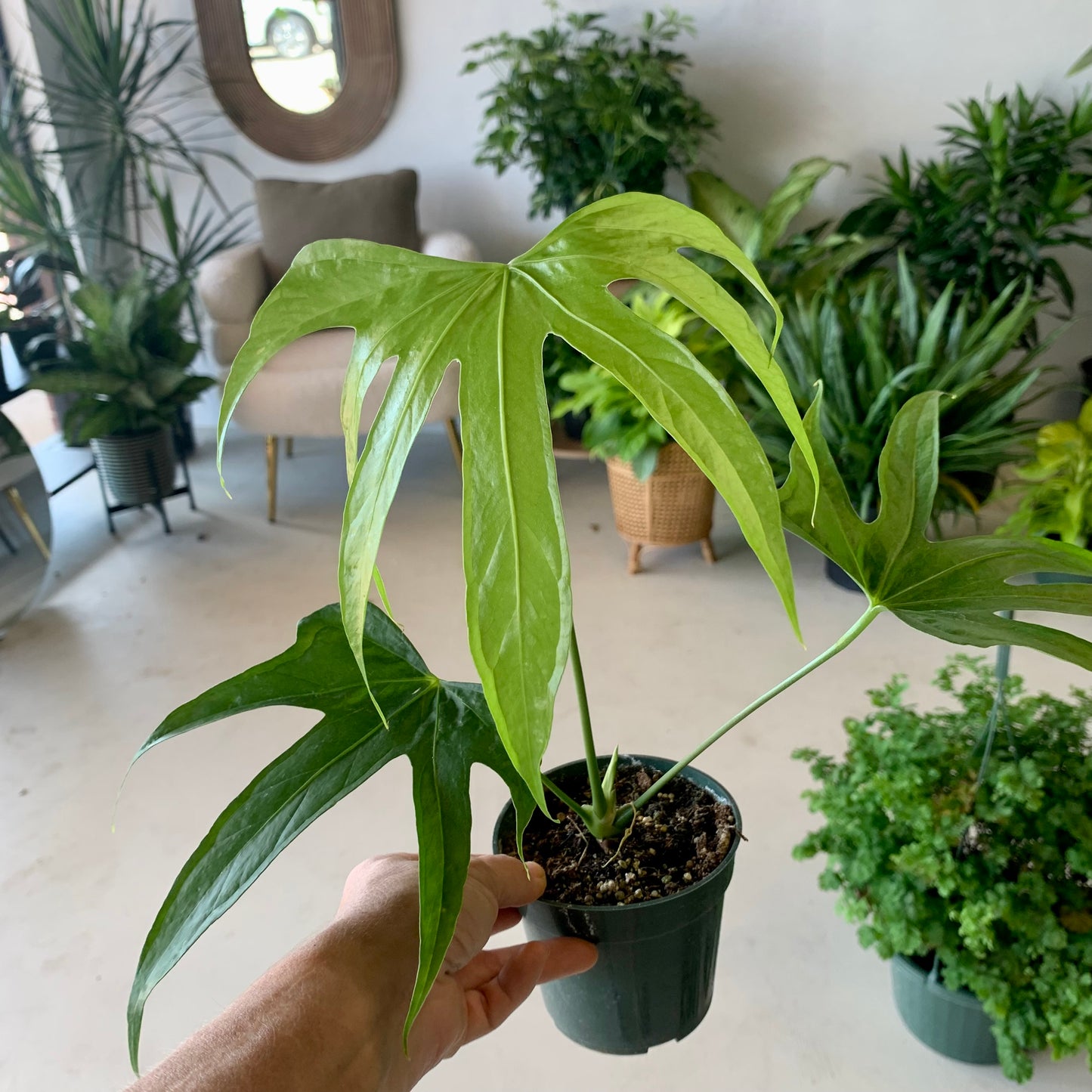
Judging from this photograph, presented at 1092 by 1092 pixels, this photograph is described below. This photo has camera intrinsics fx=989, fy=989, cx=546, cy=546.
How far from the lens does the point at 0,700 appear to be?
88.7 inches

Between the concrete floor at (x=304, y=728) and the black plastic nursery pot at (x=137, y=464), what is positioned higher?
the black plastic nursery pot at (x=137, y=464)

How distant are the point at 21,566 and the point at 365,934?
197 centimetres

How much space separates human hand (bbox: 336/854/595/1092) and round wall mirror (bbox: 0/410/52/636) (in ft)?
5.98

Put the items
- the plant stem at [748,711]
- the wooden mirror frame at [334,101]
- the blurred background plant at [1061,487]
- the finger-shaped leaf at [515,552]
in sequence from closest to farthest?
the finger-shaped leaf at [515,552], the plant stem at [748,711], the blurred background plant at [1061,487], the wooden mirror frame at [334,101]

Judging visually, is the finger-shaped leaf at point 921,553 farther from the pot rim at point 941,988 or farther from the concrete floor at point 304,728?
the concrete floor at point 304,728

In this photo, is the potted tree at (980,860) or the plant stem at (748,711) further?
the potted tree at (980,860)

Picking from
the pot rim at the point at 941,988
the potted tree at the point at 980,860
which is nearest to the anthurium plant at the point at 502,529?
the potted tree at the point at 980,860

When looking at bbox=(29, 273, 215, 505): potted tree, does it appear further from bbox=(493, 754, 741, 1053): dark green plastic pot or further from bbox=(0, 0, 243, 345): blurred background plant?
bbox=(493, 754, 741, 1053): dark green plastic pot

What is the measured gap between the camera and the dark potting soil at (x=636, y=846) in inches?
33.6

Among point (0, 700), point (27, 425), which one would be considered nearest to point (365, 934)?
point (0, 700)

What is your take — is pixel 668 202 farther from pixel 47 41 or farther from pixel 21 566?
pixel 47 41

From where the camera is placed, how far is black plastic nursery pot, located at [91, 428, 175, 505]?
9.34 feet

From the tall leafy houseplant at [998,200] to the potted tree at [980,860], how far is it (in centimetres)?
166

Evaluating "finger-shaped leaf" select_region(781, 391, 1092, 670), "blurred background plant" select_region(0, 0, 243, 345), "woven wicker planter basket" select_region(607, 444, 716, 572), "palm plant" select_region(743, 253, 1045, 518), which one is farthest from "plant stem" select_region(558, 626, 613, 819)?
"blurred background plant" select_region(0, 0, 243, 345)
